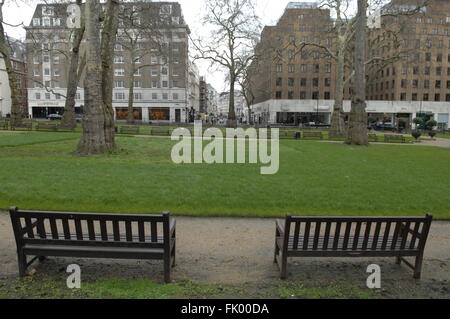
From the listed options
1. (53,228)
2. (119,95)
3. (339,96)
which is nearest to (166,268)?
(53,228)

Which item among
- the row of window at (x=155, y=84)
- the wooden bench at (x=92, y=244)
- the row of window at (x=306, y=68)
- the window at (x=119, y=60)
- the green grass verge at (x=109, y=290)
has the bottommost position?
the green grass verge at (x=109, y=290)

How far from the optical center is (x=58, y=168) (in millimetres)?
11984

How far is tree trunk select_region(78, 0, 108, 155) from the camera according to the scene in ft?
49.7

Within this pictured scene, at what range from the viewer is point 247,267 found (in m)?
5.01

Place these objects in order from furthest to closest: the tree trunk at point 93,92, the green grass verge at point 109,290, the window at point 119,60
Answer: the window at point 119,60 < the tree trunk at point 93,92 < the green grass verge at point 109,290

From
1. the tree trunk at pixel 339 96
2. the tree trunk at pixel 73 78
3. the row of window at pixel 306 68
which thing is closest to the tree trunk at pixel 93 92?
the tree trunk at pixel 73 78

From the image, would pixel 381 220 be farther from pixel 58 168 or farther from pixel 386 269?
pixel 58 168

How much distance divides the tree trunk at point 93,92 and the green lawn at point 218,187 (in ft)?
4.26

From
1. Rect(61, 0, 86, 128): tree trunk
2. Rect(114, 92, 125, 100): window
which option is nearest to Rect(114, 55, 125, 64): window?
Rect(114, 92, 125, 100): window

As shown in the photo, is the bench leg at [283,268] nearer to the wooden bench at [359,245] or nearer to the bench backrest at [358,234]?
the wooden bench at [359,245]

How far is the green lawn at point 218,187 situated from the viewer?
26.3 feet

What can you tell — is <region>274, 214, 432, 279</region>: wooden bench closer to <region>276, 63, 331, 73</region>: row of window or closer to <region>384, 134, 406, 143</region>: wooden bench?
<region>384, 134, 406, 143</region>: wooden bench

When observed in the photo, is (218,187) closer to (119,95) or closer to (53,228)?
(53,228)
